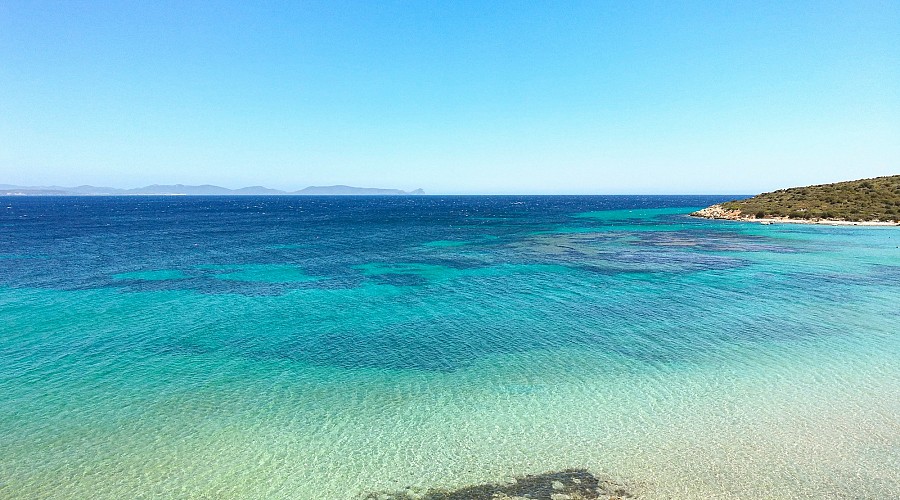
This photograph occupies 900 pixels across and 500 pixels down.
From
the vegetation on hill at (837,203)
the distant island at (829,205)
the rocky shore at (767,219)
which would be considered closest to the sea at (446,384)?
the rocky shore at (767,219)

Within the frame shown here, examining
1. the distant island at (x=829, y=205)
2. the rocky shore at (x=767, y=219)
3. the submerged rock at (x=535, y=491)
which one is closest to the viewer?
the submerged rock at (x=535, y=491)

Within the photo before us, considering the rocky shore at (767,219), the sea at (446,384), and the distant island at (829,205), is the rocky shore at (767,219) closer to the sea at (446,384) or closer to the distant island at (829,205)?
the distant island at (829,205)

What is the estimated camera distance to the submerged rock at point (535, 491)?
11453 mm

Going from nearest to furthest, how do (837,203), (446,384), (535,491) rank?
(535,491) → (446,384) → (837,203)

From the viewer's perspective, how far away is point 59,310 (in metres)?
28.6

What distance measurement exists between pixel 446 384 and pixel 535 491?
22.5 ft

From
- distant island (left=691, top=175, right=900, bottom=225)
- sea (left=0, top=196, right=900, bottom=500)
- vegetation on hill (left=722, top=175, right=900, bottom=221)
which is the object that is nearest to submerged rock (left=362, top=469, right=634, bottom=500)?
sea (left=0, top=196, right=900, bottom=500)

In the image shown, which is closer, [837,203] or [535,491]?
[535,491]

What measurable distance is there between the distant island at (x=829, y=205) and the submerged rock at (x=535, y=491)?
97782 mm

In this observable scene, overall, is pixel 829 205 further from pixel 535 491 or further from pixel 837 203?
pixel 535 491

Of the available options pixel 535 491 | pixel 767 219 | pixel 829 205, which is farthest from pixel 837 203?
pixel 535 491

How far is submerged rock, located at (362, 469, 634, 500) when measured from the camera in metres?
11.5

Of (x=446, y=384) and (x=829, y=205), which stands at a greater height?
(x=829, y=205)

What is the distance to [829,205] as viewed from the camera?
9569 centimetres
